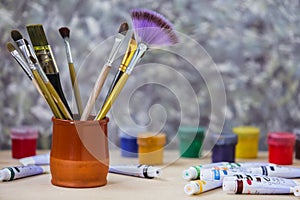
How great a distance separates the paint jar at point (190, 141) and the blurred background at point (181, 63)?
0.25 ft

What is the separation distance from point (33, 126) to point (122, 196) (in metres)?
0.43

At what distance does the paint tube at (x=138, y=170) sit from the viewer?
936 millimetres

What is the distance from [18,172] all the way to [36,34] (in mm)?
225

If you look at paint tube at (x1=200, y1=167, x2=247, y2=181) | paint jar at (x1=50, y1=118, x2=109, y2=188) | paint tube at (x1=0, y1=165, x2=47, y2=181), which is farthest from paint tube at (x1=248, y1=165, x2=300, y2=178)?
paint tube at (x1=0, y1=165, x2=47, y2=181)

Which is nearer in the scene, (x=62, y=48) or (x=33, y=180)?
(x=33, y=180)

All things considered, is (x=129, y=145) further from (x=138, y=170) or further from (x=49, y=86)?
(x=49, y=86)

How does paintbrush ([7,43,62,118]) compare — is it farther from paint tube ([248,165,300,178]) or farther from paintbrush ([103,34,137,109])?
paint tube ([248,165,300,178])

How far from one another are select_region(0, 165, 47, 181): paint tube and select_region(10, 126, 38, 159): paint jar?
5.4 inches

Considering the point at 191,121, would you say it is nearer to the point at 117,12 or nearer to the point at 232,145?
the point at 232,145

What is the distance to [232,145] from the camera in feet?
3.52

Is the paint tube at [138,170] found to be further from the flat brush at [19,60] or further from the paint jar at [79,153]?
the flat brush at [19,60]

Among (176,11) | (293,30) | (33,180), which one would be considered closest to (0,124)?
(33,180)

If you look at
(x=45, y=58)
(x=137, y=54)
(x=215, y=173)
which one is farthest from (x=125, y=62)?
(x=215, y=173)

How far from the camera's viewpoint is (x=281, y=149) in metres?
1.08
